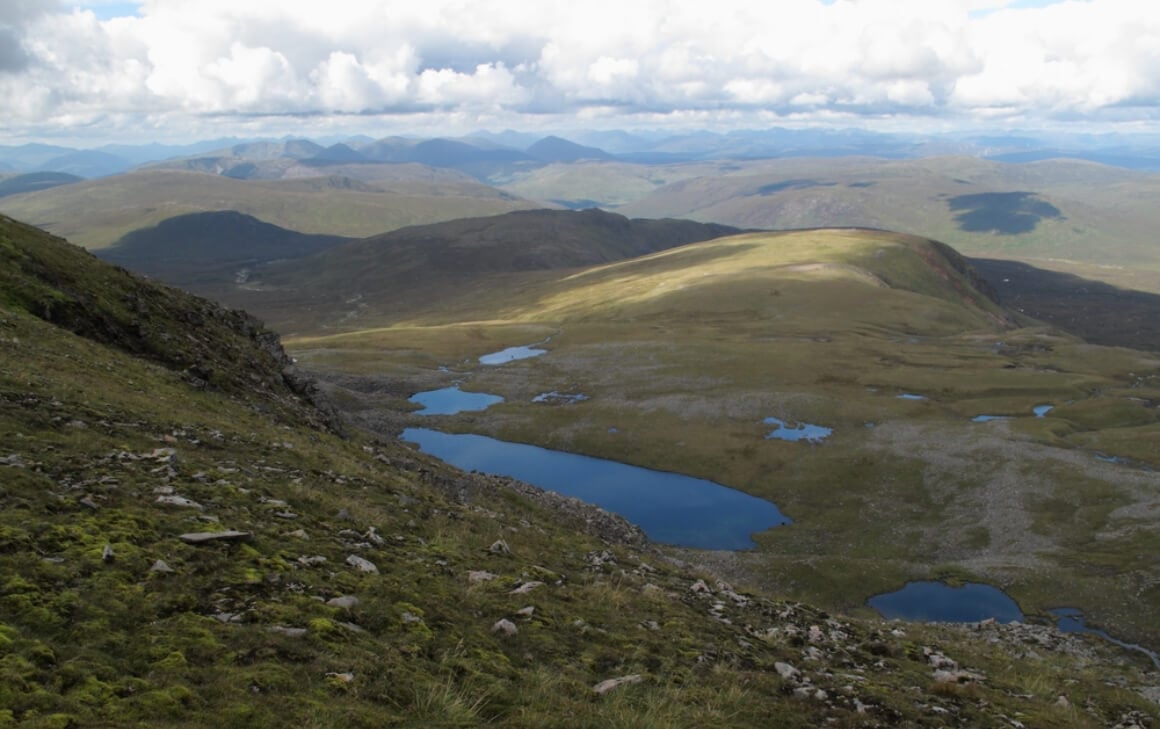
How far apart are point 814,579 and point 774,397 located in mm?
62450

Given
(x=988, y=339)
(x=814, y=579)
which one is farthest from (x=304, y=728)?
(x=988, y=339)

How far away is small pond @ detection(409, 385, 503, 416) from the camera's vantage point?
127 metres

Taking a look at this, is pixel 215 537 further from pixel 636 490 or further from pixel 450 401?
pixel 450 401

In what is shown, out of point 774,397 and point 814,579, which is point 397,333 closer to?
point 774,397

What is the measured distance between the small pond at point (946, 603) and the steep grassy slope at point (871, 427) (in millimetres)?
1413

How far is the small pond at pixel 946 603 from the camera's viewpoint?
57906 mm

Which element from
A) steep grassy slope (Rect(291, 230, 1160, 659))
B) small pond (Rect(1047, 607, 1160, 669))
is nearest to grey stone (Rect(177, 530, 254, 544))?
steep grassy slope (Rect(291, 230, 1160, 659))

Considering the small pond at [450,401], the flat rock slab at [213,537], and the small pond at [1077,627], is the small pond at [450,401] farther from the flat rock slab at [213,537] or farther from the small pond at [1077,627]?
the flat rock slab at [213,537]

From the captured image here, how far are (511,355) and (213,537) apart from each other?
6204 inches

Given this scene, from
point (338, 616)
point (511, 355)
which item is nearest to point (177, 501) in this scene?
point (338, 616)

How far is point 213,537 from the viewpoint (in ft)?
49.0

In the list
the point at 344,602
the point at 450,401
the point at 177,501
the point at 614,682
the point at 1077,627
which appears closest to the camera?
the point at 614,682

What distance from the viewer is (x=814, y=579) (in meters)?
63.6

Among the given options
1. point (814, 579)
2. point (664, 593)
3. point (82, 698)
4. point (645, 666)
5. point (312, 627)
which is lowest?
point (814, 579)
